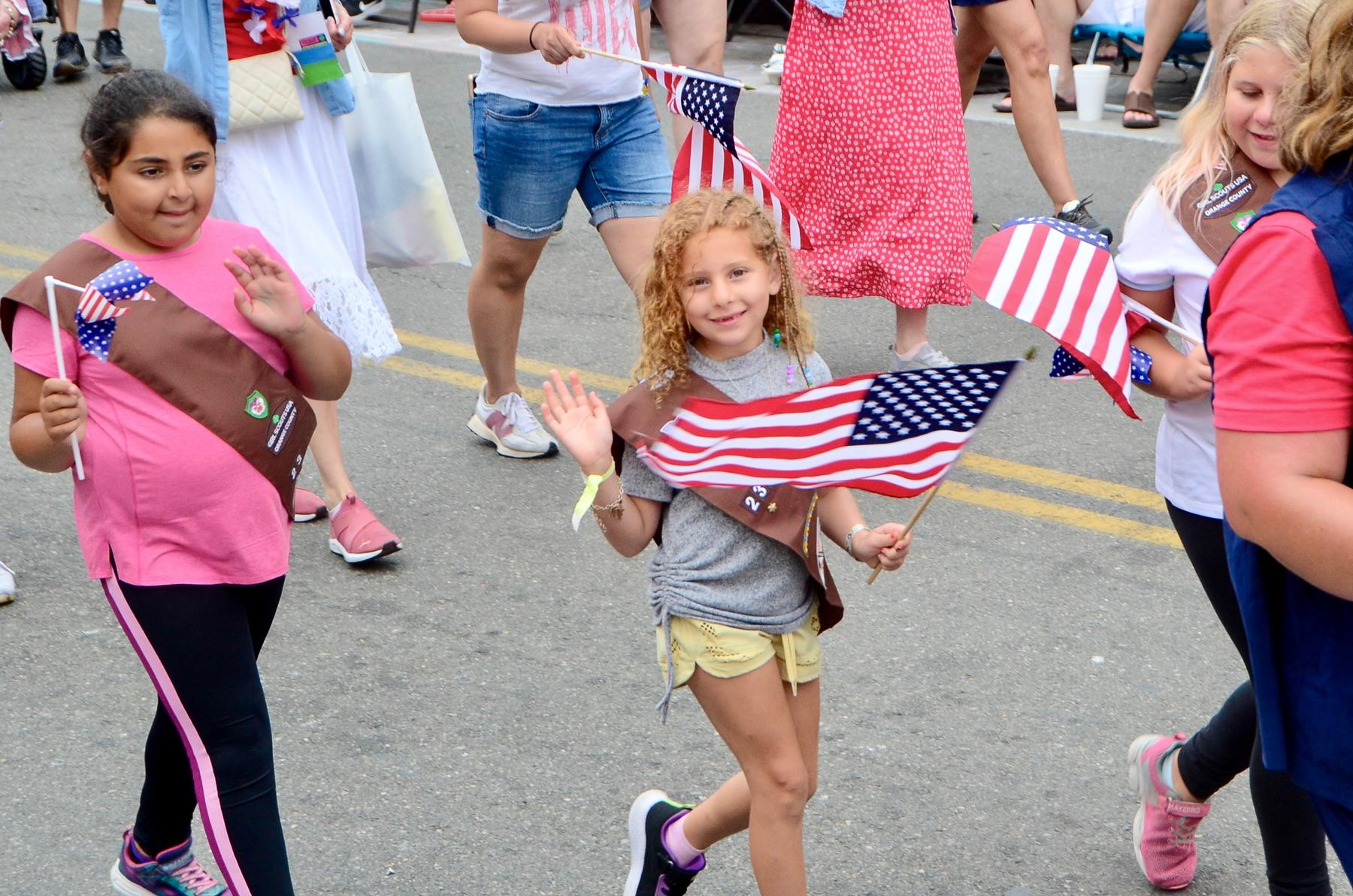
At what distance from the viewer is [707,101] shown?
3.87m

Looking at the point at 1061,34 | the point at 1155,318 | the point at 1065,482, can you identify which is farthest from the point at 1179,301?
the point at 1061,34

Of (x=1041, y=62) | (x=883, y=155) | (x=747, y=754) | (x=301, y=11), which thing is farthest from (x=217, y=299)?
(x=1041, y=62)

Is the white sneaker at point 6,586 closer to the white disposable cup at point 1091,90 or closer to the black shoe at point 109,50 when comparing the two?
the white disposable cup at point 1091,90

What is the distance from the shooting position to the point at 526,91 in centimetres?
479

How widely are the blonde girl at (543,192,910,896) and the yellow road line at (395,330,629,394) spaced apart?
3067 millimetres

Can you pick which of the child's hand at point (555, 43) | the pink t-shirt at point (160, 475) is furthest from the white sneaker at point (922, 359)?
the pink t-shirt at point (160, 475)

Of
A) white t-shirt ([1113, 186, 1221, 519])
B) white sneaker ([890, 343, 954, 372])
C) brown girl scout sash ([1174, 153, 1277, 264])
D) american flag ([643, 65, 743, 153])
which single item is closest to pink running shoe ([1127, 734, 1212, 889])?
white t-shirt ([1113, 186, 1221, 519])

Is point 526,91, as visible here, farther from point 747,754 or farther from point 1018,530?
point 747,754

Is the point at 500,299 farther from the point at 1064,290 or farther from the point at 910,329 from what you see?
the point at 1064,290

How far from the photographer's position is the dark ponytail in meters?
2.78

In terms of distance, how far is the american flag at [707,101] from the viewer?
3.81 m

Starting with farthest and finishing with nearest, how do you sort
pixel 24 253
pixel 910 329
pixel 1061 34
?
pixel 1061 34 < pixel 24 253 < pixel 910 329

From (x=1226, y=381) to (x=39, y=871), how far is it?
2508 mm

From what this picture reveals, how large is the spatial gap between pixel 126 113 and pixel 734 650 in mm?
1329
